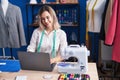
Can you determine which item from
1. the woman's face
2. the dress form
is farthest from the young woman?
the dress form

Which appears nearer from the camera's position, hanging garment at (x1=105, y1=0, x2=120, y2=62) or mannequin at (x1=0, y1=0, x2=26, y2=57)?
hanging garment at (x1=105, y1=0, x2=120, y2=62)

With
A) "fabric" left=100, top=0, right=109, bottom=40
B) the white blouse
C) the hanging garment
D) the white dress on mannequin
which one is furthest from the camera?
the white dress on mannequin

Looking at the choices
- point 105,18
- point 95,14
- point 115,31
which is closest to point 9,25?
point 95,14

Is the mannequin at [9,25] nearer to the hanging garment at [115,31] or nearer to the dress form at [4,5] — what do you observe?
the dress form at [4,5]

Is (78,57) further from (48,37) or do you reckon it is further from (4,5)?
(4,5)

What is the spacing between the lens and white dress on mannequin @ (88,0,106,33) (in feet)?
10.1

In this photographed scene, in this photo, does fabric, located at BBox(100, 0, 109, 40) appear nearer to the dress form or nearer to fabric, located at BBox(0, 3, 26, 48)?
fabric, located at BBox(0, 3, 26, 48)

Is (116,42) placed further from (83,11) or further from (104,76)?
(83,11)

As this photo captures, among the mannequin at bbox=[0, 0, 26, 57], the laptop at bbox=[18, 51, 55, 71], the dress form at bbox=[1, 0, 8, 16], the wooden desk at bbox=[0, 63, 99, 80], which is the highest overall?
the dress form at bbox=[1, 0, 8, 16]

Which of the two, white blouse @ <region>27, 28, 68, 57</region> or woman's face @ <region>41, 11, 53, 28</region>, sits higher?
woman's face @ <region>41, 11, 53, 28</region>

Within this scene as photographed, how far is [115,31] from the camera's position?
9.13 feet

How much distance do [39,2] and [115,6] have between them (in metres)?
1.58

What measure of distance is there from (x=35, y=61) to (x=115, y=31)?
1.44m

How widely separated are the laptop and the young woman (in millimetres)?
552
